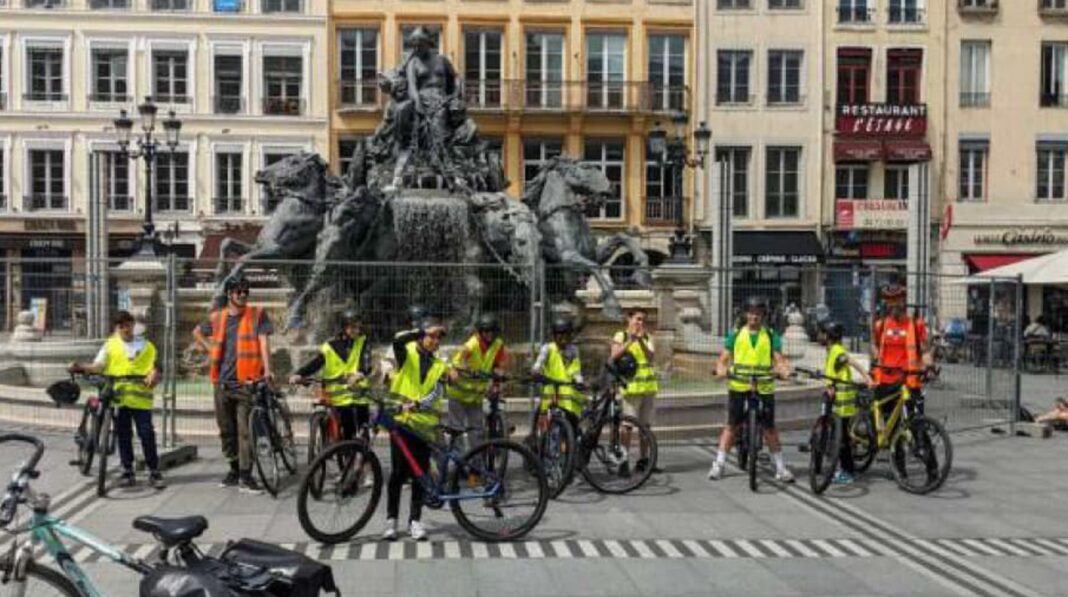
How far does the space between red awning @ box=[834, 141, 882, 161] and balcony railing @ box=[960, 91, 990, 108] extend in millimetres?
3757

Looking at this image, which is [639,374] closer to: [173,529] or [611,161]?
[173,529]

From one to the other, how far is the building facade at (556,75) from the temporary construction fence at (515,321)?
87.1 ft

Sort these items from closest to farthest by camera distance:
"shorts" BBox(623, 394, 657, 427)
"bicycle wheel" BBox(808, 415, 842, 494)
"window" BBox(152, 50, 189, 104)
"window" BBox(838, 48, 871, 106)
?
"bicycle wheel" BBox(808, 415, 842, 494), "shorts" BBox(623, 394, 657, 427), "window" BBox(152, 50, 189, 104), "window" BBox(838, 48, 871, 106)

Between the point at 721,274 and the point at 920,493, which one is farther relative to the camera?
the point at 721,274

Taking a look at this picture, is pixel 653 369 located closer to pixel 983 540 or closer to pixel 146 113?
pixel 983 540

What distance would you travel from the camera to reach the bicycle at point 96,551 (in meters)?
4.33

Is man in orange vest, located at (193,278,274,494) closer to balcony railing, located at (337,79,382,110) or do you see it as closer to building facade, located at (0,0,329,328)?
building facade, located at (0,0,329,328)

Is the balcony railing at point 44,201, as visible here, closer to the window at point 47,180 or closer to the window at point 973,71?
the window at point 47,180

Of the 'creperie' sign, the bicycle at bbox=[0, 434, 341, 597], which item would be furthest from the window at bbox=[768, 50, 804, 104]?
the bicycle at bbox=[0, 434, 341, 597]

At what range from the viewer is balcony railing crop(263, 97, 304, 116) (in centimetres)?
4250

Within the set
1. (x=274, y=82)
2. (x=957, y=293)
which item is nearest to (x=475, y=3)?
(x=274, y=82)

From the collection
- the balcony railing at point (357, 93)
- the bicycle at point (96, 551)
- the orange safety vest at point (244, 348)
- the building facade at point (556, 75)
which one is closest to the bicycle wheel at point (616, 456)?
the orange safety vest at point (244, 348)

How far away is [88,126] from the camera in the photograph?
41.6 metres

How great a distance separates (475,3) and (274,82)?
8.24m
